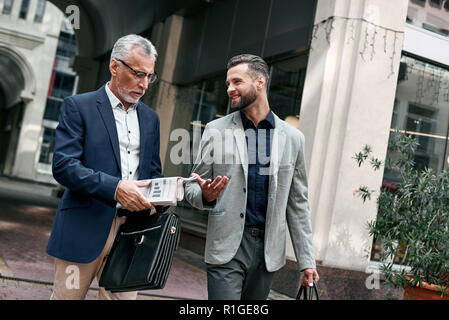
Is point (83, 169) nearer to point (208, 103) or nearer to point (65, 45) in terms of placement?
point (208, 103)

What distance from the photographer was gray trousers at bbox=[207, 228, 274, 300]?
2701 millimetres

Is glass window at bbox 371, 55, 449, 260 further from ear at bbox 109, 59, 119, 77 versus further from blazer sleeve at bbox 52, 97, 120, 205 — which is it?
blazer sleeve at bbox 52, 97, 120, 205

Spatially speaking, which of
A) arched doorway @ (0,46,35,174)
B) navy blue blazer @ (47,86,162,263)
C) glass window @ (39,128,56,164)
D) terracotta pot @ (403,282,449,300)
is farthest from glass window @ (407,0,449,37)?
glass window @ (39,128,56,164)

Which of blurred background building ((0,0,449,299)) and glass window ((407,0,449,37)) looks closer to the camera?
blurred background building ((0,0,449,299))

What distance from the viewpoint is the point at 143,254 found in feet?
7.70

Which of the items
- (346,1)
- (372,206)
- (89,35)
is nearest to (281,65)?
(346,1)

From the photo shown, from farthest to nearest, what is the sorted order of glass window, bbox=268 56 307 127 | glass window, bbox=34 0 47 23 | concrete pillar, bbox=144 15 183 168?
1. glass window, bbox=34 0 47 23
2. concrete pillar, bbox=144 15 183 168
3. glass window, bbox=268 56 307 127

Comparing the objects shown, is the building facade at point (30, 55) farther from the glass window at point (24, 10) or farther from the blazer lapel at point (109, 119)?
the blazer lapel at point (109, 119)

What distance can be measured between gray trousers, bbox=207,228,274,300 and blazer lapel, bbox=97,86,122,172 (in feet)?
2.50

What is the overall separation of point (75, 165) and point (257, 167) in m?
1.00

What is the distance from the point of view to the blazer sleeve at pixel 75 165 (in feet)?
7.57

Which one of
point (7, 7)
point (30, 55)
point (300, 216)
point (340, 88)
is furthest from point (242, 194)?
point (7, 7)

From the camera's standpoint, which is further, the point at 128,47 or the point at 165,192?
the point at 128,47
